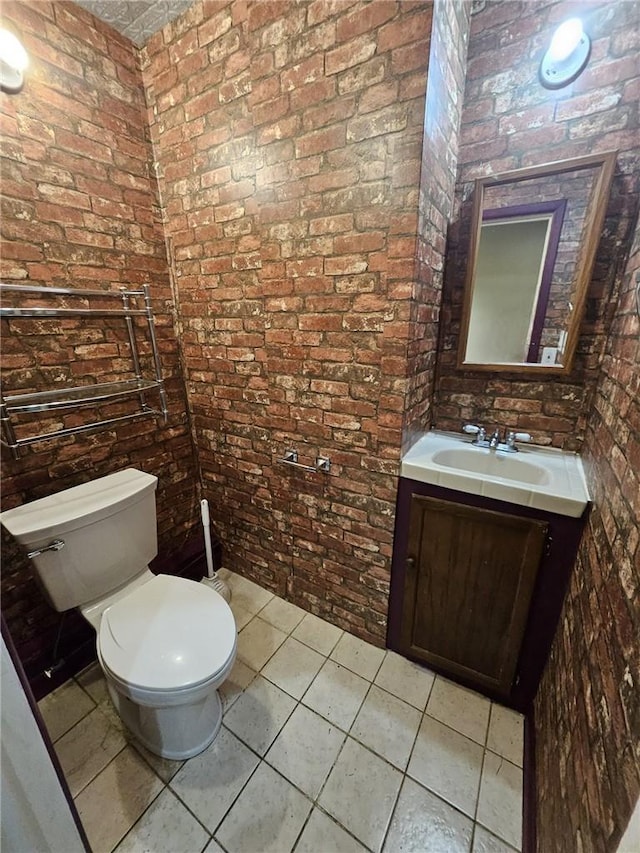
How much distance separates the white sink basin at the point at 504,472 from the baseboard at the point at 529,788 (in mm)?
862

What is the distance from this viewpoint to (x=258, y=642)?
161cm

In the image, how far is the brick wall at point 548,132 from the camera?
1.10 m

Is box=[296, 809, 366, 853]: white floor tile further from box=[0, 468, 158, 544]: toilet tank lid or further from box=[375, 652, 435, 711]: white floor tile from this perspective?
box=[0, 468, 158, 544]: toilet tank lid

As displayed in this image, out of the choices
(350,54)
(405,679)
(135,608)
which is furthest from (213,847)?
(350,54)

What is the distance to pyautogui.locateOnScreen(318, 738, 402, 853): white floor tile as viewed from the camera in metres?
1.03

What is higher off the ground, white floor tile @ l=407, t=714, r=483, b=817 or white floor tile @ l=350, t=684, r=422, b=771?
white floor tile @ l=350, t=684, r=422, b=771

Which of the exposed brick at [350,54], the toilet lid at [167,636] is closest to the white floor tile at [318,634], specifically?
the toilet lid at [167,636]

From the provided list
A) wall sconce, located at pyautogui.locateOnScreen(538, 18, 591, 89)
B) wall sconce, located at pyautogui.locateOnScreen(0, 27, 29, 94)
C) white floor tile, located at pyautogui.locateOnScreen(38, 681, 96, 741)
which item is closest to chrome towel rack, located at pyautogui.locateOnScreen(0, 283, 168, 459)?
wall sconce, located at pyautogui.locateOnScreen(0, 27, 29, 94)

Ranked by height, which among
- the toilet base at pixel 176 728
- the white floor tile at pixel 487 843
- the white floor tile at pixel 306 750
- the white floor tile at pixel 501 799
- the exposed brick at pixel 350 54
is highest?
the exposed brick at pixel 350 54

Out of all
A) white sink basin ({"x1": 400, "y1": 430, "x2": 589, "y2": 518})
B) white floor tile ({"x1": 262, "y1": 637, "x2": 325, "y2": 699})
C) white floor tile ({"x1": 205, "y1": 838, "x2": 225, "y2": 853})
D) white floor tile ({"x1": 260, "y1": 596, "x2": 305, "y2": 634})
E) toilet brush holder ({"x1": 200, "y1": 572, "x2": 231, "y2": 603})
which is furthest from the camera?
toilet brush holder ({"x1": 200, "y1": 572, "x2": 231, "y2": 603})

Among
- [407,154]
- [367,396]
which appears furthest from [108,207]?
[367,396]

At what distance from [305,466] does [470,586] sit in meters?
0.80

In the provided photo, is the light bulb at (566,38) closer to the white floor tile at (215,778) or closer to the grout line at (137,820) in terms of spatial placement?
the white floor tile at (215,778)

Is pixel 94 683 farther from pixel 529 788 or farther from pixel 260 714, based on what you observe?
pixel 529 788
